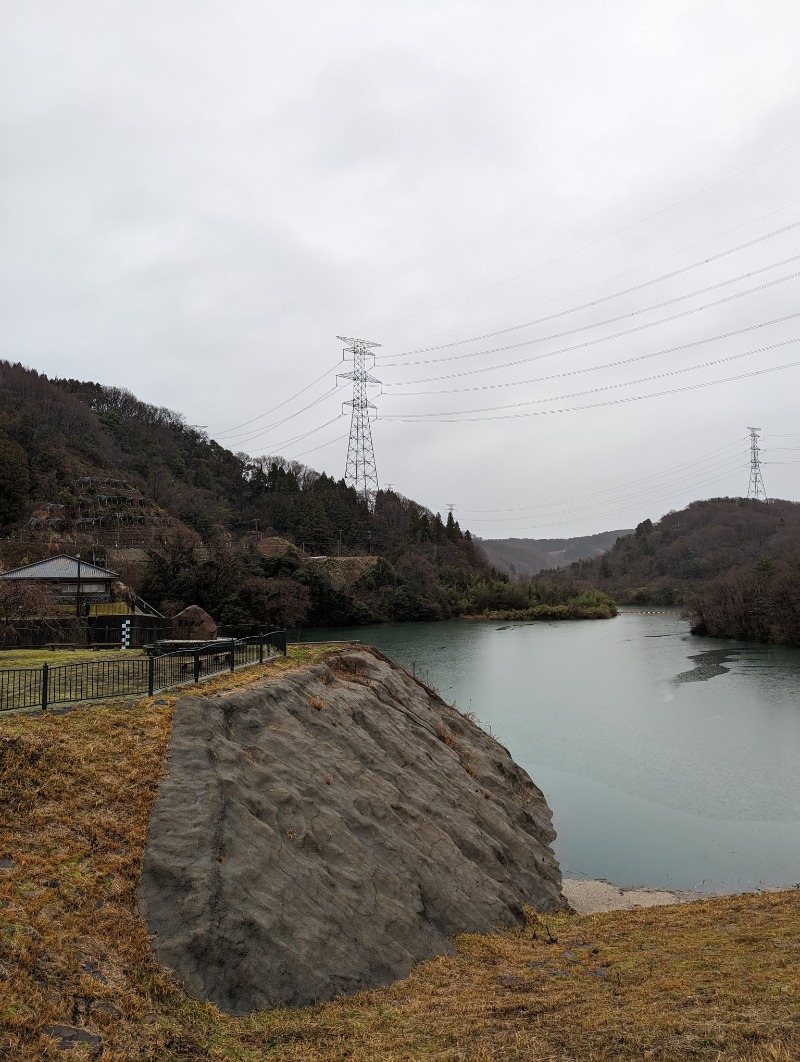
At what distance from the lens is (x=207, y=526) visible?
81625 millimetres

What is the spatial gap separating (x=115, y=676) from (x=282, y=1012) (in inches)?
375

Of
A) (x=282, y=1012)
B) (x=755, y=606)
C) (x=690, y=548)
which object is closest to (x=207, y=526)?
(x=755, y=606)

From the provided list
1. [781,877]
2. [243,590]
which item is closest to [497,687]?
[781,877]

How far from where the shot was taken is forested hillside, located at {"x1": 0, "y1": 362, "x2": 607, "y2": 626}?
5909cm

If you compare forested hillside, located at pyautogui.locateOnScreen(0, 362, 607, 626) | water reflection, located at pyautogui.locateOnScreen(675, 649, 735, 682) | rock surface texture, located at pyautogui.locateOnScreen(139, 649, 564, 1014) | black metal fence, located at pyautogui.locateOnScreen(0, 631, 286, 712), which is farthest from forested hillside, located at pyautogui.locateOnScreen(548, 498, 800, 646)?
black metal fence, located at pyautogui.locateOnScreen(0, 631, 286, 712)

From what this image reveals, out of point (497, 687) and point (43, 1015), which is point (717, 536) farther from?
point (43, 1015)

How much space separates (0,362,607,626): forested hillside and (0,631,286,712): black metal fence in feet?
115

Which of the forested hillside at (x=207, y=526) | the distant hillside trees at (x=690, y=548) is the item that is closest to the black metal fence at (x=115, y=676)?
the forested hillside at (x=207, y=526)

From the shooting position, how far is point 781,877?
15.1 meters

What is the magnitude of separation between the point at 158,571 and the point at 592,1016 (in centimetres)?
5704

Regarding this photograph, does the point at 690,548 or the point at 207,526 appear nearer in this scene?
the point at 207,526

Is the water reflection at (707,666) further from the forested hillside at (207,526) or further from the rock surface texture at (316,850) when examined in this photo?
the forested hillside at (207,526)

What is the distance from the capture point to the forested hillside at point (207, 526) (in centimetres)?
5909

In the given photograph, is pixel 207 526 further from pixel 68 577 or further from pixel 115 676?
pixel 115 676
